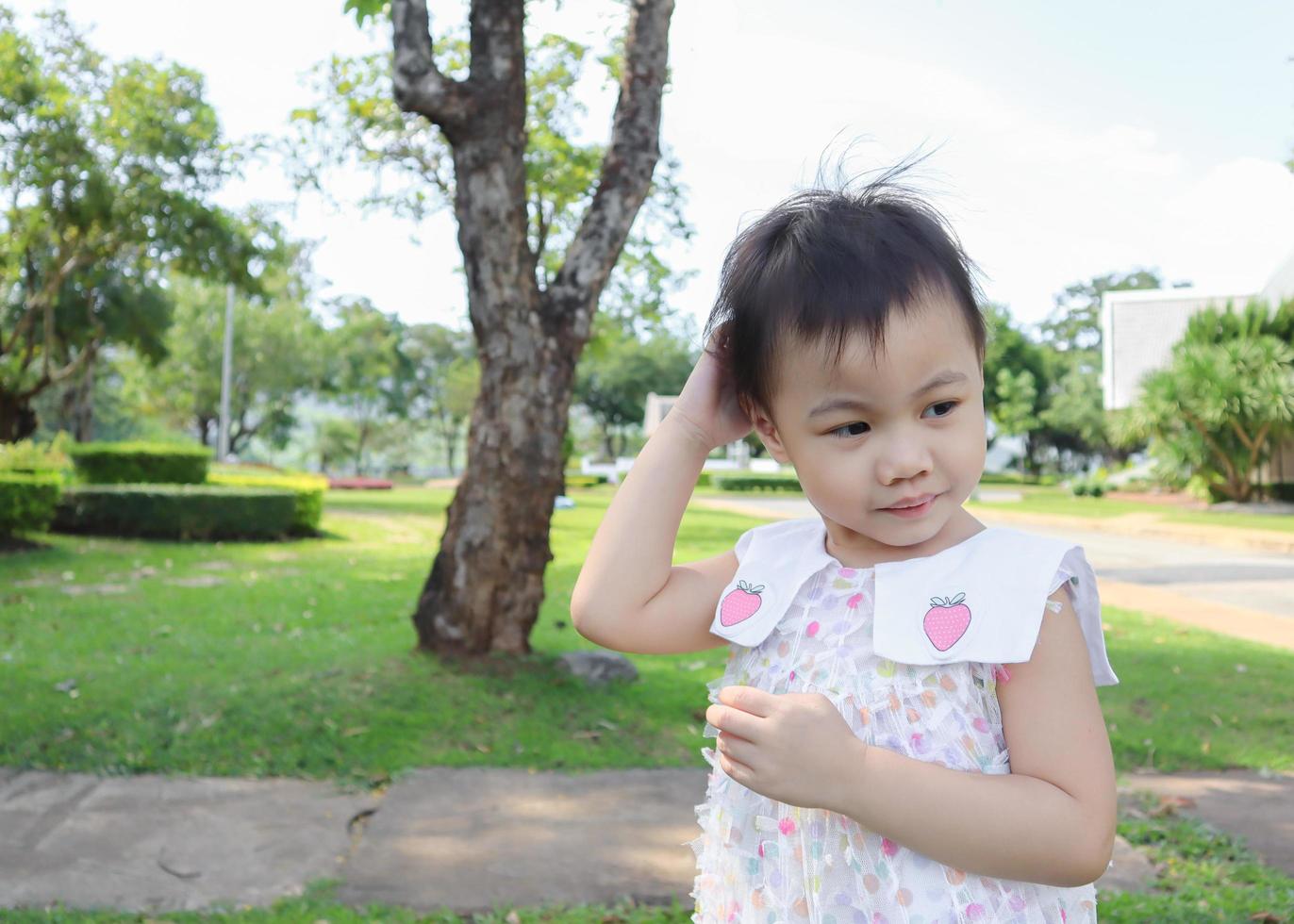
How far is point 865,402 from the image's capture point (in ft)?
3.91

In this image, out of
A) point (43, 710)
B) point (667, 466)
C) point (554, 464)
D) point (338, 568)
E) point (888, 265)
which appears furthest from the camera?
point (338, 568)

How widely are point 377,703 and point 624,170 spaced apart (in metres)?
2.87

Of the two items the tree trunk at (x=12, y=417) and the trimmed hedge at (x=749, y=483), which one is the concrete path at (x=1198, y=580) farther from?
the trimmed hedge at (x=749, y=483)

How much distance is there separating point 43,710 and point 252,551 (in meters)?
7.19

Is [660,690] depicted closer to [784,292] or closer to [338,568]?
[784,292]

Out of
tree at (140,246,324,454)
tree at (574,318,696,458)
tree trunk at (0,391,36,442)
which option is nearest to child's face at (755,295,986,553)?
tree trunk at (0,391,36,442)

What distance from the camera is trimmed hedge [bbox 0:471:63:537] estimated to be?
33.5ft

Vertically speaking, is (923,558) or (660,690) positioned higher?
(923,558)

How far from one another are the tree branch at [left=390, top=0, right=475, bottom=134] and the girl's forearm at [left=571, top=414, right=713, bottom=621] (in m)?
3.81

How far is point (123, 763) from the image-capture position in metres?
4.17

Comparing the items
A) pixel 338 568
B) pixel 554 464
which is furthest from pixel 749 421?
pixel 338 568

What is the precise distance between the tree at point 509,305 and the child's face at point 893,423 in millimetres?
3796

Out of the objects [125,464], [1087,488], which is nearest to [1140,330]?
[1087,488]

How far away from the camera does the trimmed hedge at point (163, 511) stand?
40.7ft
